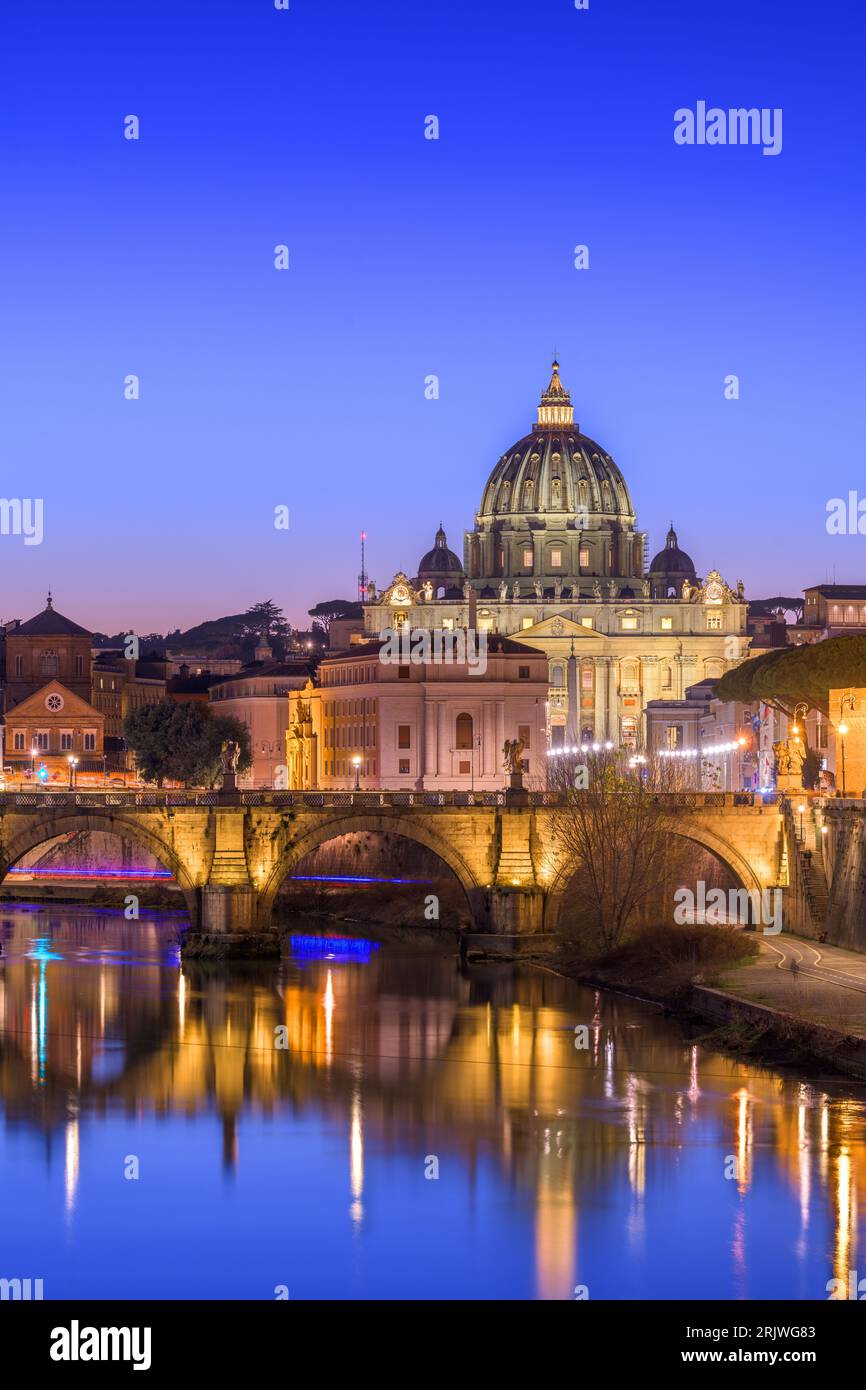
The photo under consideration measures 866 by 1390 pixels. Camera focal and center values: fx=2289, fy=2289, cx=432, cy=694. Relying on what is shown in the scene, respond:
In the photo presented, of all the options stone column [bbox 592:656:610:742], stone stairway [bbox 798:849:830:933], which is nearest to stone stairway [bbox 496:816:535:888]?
stone stairway [bbox 798:849:830:933]

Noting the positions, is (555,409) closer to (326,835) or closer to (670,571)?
(670,571)

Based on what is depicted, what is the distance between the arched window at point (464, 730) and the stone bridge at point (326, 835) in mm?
56800

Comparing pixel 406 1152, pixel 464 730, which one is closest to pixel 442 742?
pixel 464 730

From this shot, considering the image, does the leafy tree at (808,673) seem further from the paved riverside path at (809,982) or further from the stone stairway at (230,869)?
the stone stairway at (230,869)

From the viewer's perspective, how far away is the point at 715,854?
208ft

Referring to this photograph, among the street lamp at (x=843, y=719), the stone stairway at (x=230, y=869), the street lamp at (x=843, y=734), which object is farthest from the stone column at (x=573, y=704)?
the stone stairway at (x=230, y=869)

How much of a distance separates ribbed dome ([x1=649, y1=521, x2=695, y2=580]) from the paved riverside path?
12980cm

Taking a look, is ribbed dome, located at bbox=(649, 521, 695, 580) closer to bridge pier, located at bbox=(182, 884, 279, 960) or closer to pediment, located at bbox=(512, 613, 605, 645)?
pediment, located at bbox=(512, 613, 605, 645)

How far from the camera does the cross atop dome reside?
188 meters

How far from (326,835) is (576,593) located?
4507 inches

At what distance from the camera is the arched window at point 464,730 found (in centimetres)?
12131

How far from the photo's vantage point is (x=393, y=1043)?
47.5 metres
